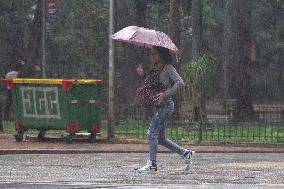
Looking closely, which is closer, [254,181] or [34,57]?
[254,181]

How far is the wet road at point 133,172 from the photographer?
11898mm

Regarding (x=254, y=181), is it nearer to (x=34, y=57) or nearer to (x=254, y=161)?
(x=254, y=161)

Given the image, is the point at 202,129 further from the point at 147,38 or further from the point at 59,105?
the point at 147,38

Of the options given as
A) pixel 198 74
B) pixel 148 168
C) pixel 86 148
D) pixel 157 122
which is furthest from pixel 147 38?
pixel 198 74

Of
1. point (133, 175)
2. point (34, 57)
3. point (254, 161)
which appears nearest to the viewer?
point (133, 175)

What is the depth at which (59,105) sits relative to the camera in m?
21.8

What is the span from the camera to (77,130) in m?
21.7

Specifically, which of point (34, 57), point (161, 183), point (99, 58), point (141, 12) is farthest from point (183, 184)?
point (141, 12)

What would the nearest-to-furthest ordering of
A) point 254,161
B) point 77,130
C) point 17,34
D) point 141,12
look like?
1. point 254,161
2. point 77,130
3. point 141,12
4. point 17,34

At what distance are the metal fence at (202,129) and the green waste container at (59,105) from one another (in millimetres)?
1495

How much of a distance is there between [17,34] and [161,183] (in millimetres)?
38820

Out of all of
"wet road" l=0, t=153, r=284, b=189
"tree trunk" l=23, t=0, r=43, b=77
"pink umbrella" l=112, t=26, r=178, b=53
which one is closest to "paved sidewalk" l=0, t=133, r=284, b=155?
"wet road" l=0, t=153, r=284, b=189

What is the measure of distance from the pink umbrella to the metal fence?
24.5 feet

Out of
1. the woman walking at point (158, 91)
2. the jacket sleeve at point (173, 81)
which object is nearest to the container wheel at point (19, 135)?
the woman walking at point (158, 91)
